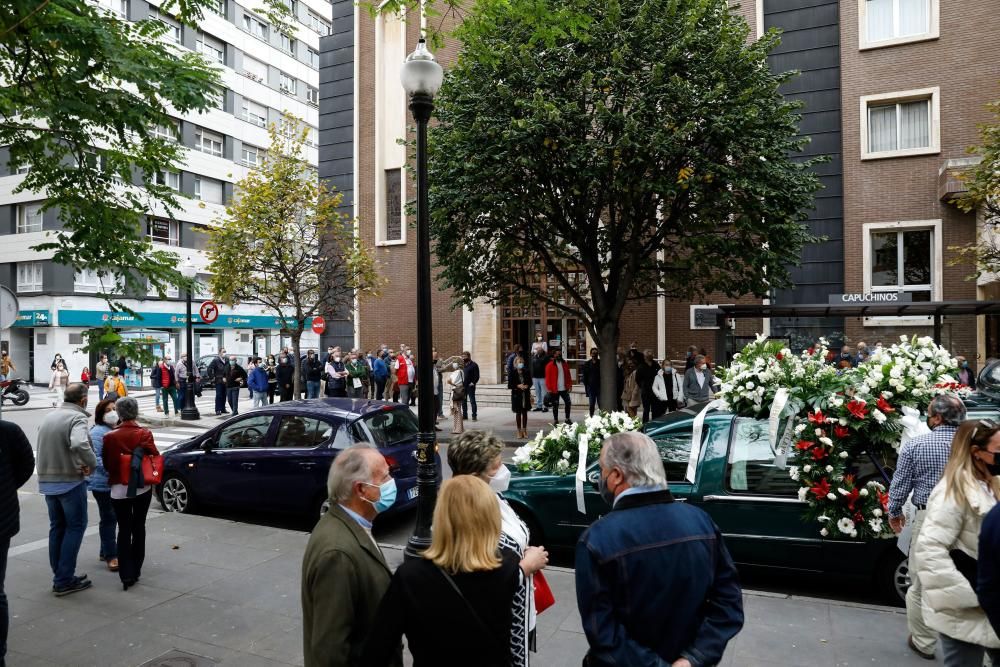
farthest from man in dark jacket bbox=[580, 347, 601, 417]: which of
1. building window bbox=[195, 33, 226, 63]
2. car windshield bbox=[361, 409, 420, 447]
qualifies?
building window bbox=[195, 33, 226, 63]

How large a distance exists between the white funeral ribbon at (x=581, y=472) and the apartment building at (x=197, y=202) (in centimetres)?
2697

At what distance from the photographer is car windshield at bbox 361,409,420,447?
311 inches

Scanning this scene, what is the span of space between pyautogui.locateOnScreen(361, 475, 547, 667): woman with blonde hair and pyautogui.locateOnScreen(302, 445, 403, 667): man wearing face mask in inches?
5.4

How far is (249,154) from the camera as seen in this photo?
43.5 m

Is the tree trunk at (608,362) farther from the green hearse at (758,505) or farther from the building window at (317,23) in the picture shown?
the building window at (317,23)

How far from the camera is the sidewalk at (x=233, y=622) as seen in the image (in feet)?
14.5

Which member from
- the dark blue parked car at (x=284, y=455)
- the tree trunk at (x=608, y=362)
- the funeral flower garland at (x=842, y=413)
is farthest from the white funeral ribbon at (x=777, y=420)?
the tree trunk at (x=608, y=362)

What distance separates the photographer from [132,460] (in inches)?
227

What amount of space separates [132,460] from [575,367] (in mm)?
18357

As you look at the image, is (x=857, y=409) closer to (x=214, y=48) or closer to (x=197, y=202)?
(x=197, y=202)

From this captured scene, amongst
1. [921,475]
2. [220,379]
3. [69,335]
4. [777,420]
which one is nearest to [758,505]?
[777,420]

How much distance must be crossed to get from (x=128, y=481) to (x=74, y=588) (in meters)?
1.00

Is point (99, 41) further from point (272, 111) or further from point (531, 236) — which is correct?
point (272, 111)

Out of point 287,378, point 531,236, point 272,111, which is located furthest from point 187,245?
point 531,236
